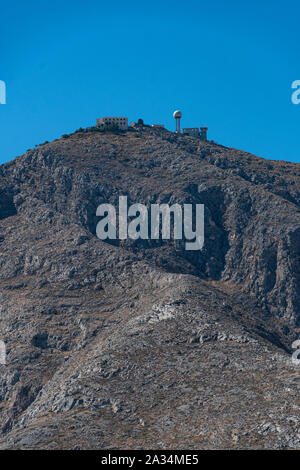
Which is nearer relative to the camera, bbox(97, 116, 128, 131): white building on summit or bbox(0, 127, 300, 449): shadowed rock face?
bbox(0, 127, 300, 449): shadowed rock face

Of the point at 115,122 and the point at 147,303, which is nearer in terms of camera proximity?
the point at 147,303

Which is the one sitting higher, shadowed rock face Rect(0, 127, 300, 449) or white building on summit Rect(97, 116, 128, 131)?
white building on summit Rect(97, 116, 128, 131)

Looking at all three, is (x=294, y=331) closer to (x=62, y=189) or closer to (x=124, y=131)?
(x=62, y=189)

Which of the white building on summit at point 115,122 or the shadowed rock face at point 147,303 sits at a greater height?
the white building on summit at point 115,122

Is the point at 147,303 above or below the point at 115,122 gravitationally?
below
